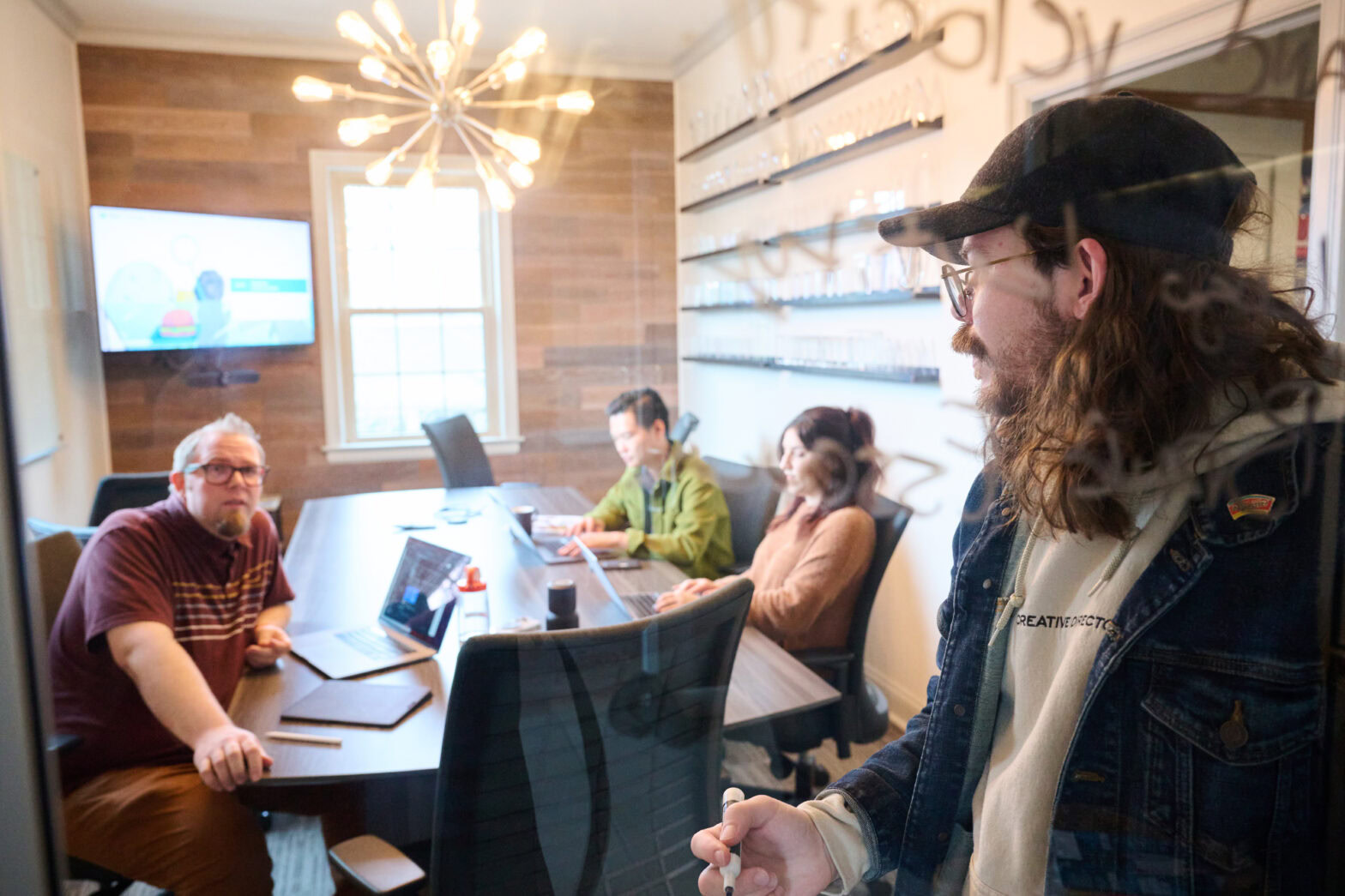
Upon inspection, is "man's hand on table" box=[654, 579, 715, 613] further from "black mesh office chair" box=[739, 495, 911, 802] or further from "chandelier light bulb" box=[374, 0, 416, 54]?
"chandelier light bulb" box=[374, 0, 416, 54]

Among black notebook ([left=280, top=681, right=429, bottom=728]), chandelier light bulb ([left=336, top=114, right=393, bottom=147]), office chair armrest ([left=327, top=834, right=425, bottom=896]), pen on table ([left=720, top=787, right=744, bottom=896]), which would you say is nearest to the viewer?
pen on table ([left=720, top=787, right=744, bottom=896])

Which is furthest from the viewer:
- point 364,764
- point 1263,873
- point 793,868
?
point 364,764

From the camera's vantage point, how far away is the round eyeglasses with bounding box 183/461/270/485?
634mm

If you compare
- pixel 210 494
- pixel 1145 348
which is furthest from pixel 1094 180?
pixel 210 494

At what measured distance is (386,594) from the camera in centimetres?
120

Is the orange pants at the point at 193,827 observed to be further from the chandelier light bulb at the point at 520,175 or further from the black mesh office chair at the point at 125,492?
the chandelier light bulb at the point at 520,175

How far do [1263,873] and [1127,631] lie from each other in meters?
0.13

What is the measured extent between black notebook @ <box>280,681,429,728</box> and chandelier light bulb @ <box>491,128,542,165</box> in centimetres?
75

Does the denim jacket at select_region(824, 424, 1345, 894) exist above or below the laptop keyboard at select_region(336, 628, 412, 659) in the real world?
above

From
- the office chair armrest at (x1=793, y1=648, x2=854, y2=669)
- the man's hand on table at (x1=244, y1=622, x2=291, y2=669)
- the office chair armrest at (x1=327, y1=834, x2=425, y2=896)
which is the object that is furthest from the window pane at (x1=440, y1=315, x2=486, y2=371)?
the man's hand on table at (x1=244, y1=622, x2=291, y2=669)

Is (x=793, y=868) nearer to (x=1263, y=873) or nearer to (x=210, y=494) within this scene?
(x=1263, y=873)

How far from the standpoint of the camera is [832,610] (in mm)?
750

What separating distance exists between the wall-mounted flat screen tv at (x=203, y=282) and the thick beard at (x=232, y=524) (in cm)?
24

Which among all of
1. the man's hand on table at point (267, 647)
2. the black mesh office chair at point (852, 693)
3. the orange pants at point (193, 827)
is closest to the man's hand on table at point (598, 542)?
the black mesh office chair at point (852, 693)
